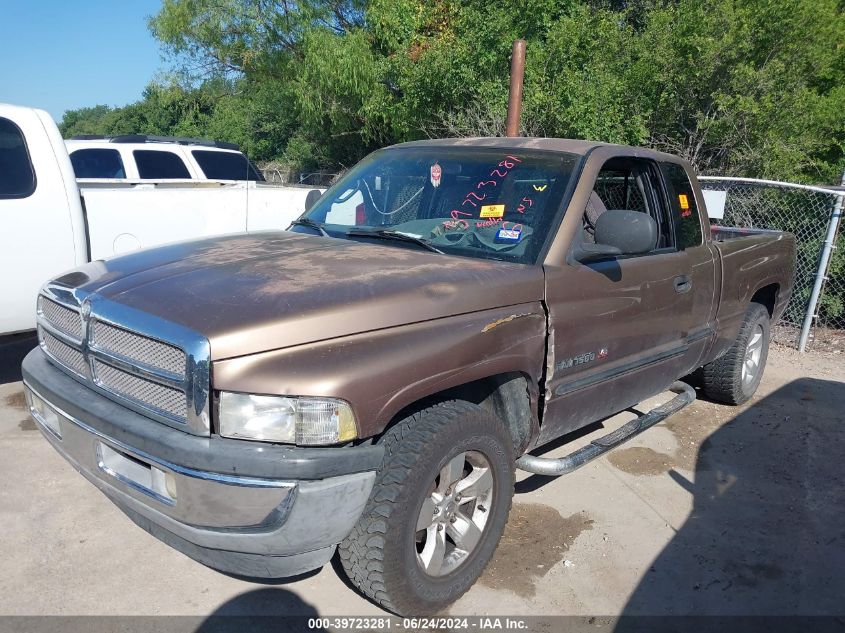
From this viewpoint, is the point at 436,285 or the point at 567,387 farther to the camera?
the point at 567,387

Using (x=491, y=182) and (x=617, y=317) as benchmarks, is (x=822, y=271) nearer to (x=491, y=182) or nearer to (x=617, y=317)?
(x=617, y=317)

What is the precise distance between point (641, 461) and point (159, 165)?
8.51 meters

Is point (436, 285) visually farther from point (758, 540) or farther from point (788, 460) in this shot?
point (788, 460)

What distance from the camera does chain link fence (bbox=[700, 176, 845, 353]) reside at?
24.4 feet

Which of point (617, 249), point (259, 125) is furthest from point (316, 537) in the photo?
point (259, 125)

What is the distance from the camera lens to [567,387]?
3.32 metres

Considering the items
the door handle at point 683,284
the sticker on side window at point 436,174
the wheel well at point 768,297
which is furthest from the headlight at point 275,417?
the wheel well at point 768,297

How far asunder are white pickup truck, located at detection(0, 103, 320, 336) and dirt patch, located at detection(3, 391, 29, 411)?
54 centimetres

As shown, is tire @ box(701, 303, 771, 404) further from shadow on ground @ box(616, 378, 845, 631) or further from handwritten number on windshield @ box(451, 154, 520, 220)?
handwritten number on windshield @ box(451, 154, 520, 220)

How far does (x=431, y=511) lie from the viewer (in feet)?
9.09

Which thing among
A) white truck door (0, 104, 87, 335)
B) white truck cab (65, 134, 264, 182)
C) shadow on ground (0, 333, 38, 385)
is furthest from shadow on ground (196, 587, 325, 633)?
white truck cab (65, 134, 264, 182)

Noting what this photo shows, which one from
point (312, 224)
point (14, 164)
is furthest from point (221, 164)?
point (312, 224)

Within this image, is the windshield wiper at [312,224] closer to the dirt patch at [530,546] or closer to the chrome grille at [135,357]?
the chrome grille at [135,357]

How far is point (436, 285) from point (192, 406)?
1.05 meters
